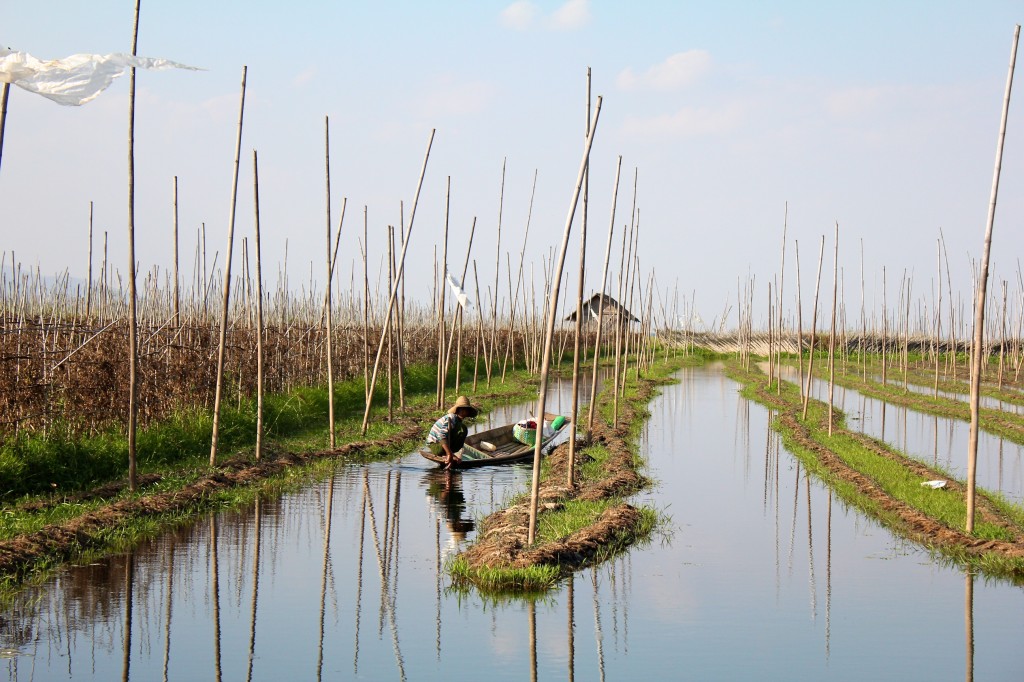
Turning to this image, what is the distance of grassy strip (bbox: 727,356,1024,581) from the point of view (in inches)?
359

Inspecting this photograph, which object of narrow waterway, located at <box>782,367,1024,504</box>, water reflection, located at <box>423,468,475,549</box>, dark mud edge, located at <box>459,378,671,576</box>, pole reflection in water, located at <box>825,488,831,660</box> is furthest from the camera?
narrow waterway, located at <box>782,367,1024,504</box>

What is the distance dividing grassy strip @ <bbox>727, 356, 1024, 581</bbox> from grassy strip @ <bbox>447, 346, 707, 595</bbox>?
264 centimetres

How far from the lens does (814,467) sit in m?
15.3

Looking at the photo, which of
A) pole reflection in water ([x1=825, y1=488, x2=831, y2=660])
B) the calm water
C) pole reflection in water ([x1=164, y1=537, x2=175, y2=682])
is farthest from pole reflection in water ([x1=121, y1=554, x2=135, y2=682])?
pole reflection in water ([x1=825, y1=488, x2=831, y2=660])

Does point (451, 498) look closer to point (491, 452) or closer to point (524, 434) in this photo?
point (491, 452)

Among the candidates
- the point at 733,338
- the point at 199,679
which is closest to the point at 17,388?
the point at 199,679

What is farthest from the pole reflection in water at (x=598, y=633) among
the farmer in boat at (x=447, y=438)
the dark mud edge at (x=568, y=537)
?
the farmer in boat at (x=447, y=438)

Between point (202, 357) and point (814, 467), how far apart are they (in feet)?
31.7

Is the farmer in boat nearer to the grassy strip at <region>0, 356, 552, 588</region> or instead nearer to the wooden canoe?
the wooden canoe

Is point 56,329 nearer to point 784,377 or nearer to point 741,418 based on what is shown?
point 741,418

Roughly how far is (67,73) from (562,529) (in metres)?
5.79

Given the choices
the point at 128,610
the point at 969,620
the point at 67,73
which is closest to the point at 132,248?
the point at 67,73

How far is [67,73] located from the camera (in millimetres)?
7637

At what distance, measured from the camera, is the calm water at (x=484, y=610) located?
6176 mm
